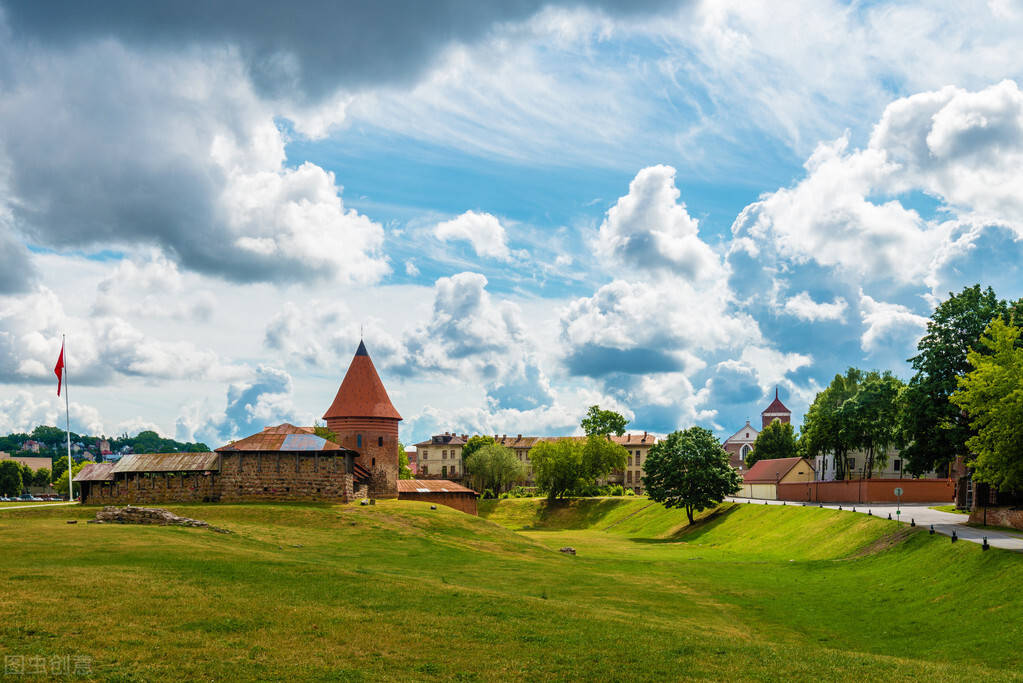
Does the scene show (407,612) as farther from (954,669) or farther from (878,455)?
(878,455)

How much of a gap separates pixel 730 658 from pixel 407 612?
8.13 meters

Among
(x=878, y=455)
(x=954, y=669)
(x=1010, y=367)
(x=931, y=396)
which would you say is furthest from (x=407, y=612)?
(x=878, y=455)

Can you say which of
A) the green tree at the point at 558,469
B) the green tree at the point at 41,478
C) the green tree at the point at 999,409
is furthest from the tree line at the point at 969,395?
the green tree at the point at 41,478

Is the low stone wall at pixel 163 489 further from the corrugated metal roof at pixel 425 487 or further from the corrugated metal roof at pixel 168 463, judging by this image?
the corrugated metal roof at pixel 425 487

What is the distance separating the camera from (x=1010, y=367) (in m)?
37.6

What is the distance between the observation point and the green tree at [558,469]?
10425cm

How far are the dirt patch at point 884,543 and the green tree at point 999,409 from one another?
16.2 ft

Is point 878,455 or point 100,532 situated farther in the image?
point 878,455

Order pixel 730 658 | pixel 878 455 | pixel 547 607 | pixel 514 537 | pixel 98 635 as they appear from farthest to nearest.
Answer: pixel 878 455 → pixel 514 537 → pixel 547 607 → pixel 730 658 → pixel 98 635

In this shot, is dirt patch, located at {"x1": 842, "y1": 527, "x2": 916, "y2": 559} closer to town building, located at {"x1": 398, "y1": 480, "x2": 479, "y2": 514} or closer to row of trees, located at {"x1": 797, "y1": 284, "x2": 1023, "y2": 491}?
row of trees, located at {"x1": 797, "y1": 284, "x2": 1023, "y2": 491}

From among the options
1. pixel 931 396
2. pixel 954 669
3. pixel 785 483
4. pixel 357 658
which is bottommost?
pixel 785 483

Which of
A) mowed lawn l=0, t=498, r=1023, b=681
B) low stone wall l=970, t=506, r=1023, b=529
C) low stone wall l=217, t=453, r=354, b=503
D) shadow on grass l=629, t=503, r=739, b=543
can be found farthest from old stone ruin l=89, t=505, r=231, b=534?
shadow on grass l=629, t=503, r=739, b=543

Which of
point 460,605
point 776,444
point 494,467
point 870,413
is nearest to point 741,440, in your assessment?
point 776,444

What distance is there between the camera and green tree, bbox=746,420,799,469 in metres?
119
